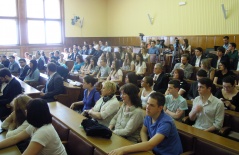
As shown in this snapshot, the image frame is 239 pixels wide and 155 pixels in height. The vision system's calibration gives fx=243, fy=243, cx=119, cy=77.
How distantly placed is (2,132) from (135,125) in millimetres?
1583

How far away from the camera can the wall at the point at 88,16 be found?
1467cm

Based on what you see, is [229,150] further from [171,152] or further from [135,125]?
[135,125]

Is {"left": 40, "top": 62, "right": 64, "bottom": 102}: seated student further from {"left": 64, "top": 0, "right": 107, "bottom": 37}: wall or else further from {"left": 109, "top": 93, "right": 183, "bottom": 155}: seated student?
{"left": 64, "top": 0, "right": 107, "bottom": 37}: wall

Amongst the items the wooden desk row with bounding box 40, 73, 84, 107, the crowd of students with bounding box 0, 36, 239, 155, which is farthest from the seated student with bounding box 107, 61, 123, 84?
the crowd of students with bounding box 0, 36, 239, 155

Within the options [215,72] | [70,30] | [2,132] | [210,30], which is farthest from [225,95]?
[70,30]

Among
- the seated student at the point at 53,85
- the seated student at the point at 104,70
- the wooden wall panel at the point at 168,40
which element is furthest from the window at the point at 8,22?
the seated student at the point at 53,85

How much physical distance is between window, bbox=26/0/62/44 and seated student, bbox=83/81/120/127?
11.6 meters

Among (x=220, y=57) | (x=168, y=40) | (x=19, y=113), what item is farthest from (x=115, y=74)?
(x=168, y=40)

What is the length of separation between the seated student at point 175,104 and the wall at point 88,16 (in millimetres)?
12303

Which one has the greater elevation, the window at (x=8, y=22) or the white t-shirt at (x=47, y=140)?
the window at (x=8, y=22)

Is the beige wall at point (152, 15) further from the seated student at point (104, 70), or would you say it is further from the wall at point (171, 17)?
the seated student at point (104, 70)

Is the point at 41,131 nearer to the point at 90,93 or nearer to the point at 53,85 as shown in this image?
the point at 90,93

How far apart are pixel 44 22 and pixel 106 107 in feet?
40.0

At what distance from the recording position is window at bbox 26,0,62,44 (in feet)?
45.1
